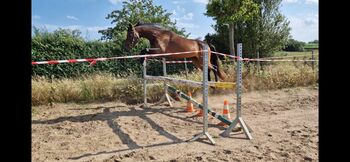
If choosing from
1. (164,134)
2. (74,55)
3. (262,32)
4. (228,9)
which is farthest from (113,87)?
(262,32)

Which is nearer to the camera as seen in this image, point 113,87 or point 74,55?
point 113,87

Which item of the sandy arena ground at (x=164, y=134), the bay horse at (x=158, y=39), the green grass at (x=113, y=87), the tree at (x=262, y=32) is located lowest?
the sandy arena ground at (x=164, y=134)

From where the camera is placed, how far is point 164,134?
16.1 ft

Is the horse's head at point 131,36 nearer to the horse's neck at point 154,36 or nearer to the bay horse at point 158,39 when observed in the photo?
the bay horse at point 158,39

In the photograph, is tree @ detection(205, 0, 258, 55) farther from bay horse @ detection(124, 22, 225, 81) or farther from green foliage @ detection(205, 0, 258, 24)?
bay horse @ detection(124, 22, 225, 81)

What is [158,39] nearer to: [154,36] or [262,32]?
[154,36]

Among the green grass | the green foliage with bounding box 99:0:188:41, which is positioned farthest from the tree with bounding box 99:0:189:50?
the green grass

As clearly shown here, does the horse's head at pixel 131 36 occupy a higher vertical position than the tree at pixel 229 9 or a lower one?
lower

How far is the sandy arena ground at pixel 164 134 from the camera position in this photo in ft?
12.5

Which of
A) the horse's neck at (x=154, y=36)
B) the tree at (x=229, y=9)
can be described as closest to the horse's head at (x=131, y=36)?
the horse's neck at (x=154, y=36)
